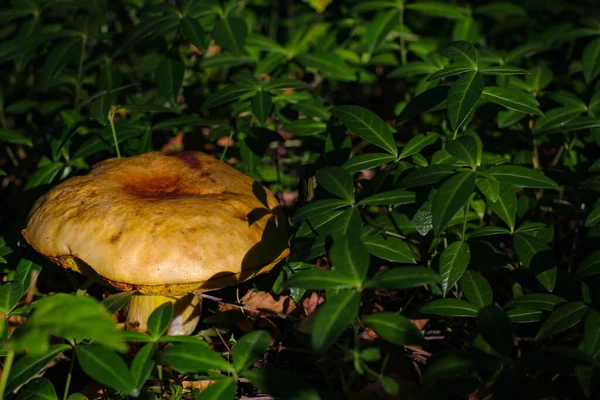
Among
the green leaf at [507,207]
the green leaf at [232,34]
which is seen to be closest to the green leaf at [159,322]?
the green leaf at [507,207]

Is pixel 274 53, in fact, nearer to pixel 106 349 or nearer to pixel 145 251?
pixel 145 251

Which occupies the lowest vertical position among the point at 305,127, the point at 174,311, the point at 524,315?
the point at 174,311

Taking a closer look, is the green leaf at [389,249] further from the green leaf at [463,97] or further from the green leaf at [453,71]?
the green leaf at [453,71]

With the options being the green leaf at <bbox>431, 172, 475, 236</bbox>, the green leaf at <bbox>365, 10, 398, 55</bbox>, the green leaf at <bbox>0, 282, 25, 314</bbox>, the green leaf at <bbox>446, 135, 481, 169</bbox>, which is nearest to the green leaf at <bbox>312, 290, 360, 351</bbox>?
the green leaf at <bbox>431, 172, 475, 236</bbox>

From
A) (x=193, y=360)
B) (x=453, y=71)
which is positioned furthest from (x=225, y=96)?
(x=193, y=360)

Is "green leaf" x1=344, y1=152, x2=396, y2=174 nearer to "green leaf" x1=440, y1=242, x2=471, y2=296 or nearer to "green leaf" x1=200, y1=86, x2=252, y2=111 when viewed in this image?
"green leaf" x1=440, y1=242, x2=471, y2=296

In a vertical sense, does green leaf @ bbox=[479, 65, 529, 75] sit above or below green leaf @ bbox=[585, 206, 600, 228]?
above

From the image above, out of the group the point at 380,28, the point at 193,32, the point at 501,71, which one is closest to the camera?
the point at 501,71

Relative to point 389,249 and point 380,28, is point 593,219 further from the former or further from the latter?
point 380,28
